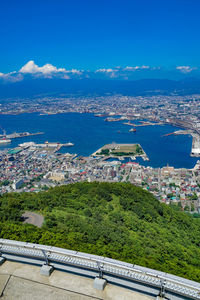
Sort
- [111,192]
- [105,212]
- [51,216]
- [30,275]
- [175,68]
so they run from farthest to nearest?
[175,68]
[111,192]
[105,212]
[51,216]
[30,275]

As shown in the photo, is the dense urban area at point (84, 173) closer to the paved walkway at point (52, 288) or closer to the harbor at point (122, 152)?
the harbor at point (122, 152)

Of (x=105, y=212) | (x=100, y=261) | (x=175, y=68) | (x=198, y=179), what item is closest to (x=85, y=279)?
(x=100, y=261)

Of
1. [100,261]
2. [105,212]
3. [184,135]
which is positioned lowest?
[105,212]

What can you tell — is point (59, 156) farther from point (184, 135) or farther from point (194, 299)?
point (194, 299)

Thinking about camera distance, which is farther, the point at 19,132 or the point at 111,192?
the point at 19,132

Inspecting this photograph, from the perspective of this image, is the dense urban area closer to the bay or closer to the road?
the bay

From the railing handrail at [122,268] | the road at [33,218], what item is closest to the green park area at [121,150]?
the road at [33,218]

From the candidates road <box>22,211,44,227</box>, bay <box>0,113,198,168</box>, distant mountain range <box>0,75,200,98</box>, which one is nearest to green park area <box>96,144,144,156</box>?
bay <box>0,113,198,168</box>
